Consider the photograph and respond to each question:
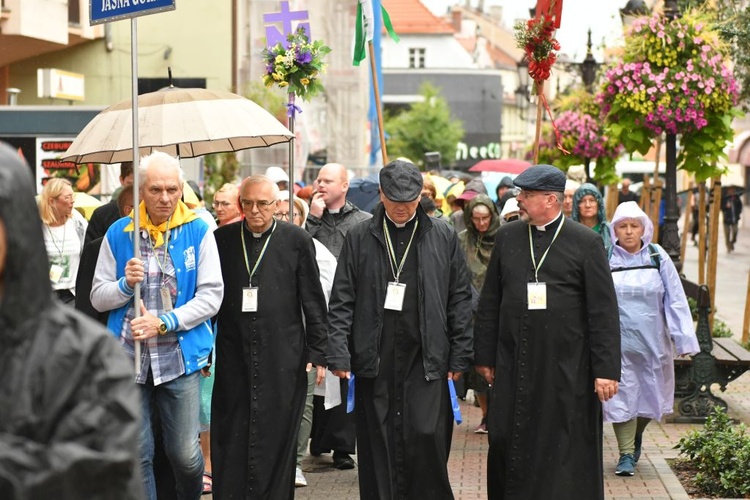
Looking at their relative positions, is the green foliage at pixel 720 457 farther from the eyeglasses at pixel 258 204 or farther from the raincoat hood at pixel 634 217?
the eyeglasses at pixel 258 204

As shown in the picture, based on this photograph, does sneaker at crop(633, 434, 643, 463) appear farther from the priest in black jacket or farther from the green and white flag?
the green and white flag

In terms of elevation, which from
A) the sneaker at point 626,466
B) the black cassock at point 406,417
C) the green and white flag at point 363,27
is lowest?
the sneaker at point 626,466

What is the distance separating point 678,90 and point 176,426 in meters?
8.80

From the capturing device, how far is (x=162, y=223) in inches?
264

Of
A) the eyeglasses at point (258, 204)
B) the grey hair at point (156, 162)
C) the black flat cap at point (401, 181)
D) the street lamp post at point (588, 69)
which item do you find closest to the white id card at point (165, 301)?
the grey hair at point (156, 162)

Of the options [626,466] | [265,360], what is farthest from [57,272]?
[626,466]

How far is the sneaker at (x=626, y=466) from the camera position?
29.9 feet

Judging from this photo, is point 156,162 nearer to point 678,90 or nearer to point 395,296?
point 395,296

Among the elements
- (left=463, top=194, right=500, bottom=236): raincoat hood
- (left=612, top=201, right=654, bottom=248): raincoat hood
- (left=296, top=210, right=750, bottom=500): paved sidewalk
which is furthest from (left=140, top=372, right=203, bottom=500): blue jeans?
(left=463, top=194, right=500, bottom=236): raincoat hood

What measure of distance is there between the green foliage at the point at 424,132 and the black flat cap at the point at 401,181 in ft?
219

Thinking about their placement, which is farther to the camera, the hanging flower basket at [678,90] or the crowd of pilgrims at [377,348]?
the hanging flower basket at [678,90]

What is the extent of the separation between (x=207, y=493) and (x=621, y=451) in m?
2.67

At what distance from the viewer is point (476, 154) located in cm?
8962

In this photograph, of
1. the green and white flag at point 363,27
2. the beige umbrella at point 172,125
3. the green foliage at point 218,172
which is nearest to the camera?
the beige umbrella at point 172,125
